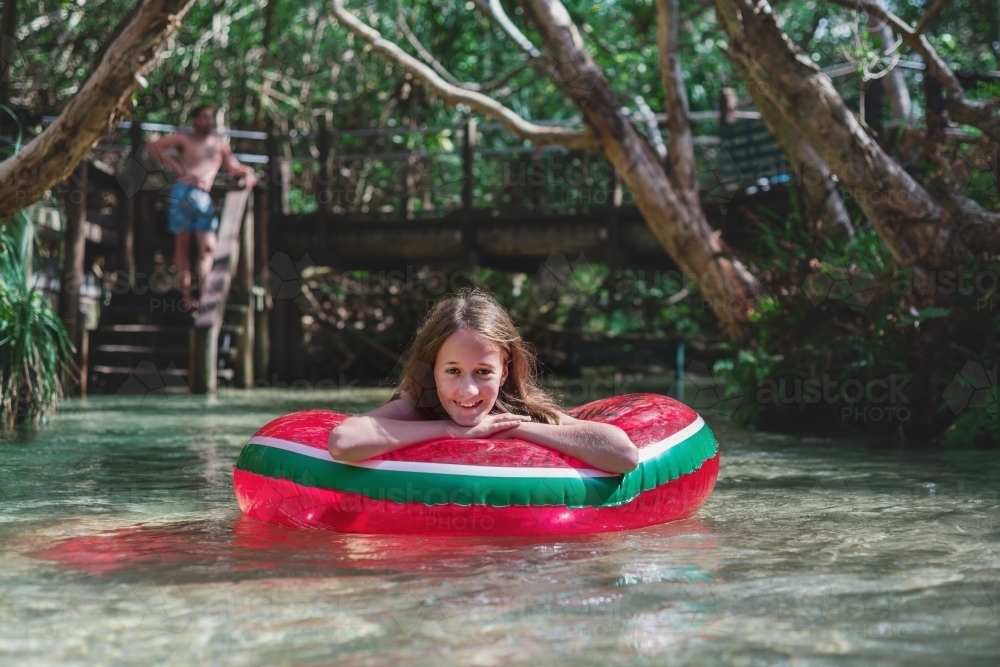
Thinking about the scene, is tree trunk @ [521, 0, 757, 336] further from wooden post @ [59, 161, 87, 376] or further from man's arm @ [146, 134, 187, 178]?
wooden post @ [59, 161, 87, 376]

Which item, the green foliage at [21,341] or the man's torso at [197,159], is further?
the man's torso at [197,159]

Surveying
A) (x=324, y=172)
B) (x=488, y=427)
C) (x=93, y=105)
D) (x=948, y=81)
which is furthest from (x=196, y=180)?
(x=488, y=427)

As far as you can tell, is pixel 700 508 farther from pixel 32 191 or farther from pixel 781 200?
pixel 781 200

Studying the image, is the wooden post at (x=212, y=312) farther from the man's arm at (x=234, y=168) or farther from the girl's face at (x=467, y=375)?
the girl's face at (x=467, y=375)

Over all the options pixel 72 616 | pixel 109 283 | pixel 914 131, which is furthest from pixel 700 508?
pixel 109 283

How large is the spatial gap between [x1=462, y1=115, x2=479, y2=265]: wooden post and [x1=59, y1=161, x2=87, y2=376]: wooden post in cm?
390

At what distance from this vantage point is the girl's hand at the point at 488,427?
3.76 metres

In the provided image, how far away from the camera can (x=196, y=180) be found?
10844 mm

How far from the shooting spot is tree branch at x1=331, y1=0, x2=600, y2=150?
914 centimetres

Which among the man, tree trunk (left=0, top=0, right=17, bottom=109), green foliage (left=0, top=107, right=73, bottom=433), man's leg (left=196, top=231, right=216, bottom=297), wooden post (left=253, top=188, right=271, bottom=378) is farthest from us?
wooden post (left=253, top=188, right=271, bottom=378)

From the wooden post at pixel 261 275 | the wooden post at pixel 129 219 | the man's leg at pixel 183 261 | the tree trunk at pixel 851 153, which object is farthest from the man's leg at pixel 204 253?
the tree trunk at pixel 851 153

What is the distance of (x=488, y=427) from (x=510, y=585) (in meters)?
0.89

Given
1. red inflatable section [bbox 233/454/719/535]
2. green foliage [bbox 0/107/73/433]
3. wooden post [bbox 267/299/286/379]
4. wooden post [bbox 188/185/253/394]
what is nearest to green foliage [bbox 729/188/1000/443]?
red inflatable section [bbox 233/454/719/535]

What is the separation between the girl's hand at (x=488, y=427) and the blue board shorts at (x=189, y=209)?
25.6 feet
